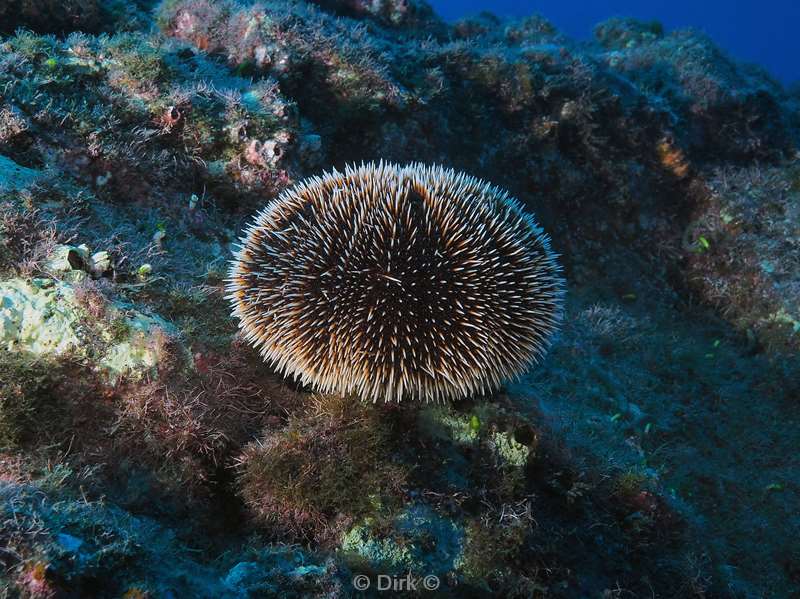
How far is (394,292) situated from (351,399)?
2.96ft

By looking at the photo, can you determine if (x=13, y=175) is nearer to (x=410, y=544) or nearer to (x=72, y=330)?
(x=72, y=330)

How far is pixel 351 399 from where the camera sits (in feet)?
12.1

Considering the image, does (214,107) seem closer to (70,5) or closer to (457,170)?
(70,5)

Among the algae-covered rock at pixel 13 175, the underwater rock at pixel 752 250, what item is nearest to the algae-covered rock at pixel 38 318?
the algae-covered rock at pixel 13 175

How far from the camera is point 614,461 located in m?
4.32

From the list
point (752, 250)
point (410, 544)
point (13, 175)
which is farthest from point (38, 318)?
point (752, 250)

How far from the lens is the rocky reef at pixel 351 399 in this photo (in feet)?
9.98

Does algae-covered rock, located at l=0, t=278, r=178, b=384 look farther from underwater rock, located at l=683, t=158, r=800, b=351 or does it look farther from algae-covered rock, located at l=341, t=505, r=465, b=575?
underwater rock, located at l=683, t=158, r=800, b=351

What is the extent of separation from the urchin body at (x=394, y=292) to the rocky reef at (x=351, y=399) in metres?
0.43

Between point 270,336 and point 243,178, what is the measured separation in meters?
2.43

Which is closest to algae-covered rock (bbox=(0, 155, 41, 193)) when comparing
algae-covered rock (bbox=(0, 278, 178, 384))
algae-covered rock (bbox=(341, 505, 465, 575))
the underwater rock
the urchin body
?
algae-covered rock (bbox=(0, 278, 178, 384))

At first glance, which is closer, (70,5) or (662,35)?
(70,5)

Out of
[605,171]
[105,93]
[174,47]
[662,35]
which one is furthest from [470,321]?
[662,35]

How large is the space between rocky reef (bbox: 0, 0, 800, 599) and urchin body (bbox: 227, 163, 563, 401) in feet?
1.42
